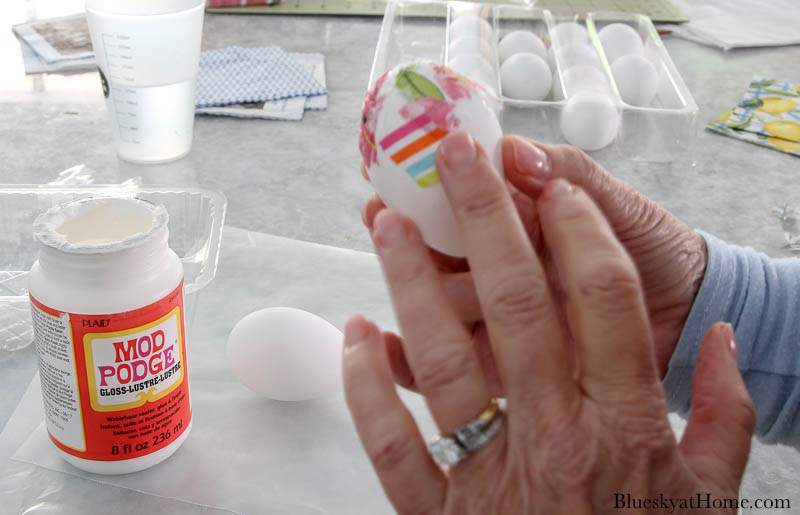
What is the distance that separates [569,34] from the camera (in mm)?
1594

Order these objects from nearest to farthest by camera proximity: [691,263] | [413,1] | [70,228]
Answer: [70,228]
[691,263]
[413,1]

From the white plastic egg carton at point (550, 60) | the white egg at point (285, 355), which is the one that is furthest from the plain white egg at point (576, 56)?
the white egg at point (285, 355)

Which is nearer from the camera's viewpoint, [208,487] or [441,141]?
[441,141]

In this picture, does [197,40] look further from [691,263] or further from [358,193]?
[691,263]

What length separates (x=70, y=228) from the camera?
1.99 ft

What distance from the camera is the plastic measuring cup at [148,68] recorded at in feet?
3.60

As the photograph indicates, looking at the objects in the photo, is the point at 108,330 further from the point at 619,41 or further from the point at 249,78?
the point at 619,41

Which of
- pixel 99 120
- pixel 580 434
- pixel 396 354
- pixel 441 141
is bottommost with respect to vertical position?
pixel 99 120

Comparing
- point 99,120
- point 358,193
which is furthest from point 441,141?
point 99,120

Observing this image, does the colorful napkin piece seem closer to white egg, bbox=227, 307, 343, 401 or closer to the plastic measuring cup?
the plastic measuring cup

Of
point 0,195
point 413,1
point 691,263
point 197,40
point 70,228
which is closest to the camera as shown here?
point 70,228

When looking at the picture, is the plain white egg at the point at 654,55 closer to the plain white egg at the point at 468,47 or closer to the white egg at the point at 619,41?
the white egg at the point at 619,41

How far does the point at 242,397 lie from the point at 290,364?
3.0 inches

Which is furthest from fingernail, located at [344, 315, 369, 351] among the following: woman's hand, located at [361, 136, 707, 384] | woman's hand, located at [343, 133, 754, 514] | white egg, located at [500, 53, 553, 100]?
white egg, located at [500, 53, 553, 100]
